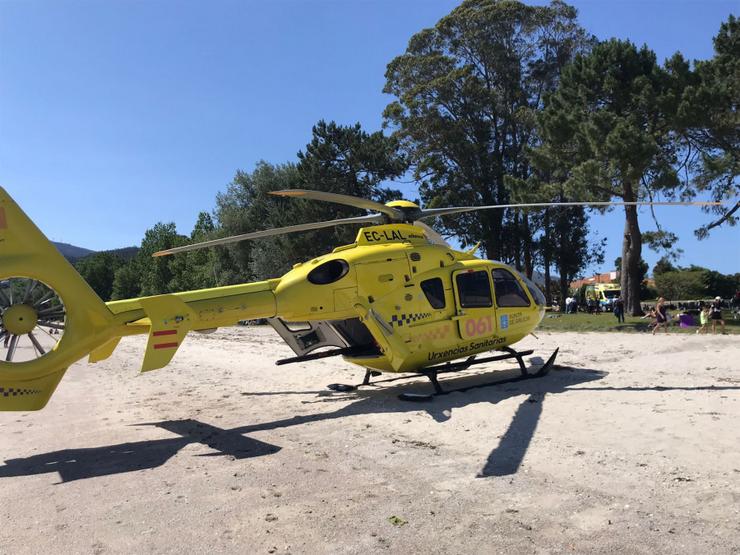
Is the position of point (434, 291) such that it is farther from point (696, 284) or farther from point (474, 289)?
point (696, 284)

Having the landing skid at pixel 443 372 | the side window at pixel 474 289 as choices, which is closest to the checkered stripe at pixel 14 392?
the landing skid at pixel 443 372

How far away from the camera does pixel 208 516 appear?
5379mm

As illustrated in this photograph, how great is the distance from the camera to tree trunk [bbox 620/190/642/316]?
98.9 ft

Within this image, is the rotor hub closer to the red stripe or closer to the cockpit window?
the red stripe

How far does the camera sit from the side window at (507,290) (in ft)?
39.1

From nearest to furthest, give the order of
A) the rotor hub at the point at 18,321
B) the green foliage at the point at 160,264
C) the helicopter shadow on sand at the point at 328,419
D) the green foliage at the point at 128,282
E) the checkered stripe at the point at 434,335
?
the helicopter shadow on sand at the point at 328,419, the rotor hub at the point at 18,321, the checkered stripe at the point at 434,335, the green foliage at the point at 160,264, the green foliage at the point at 128,282

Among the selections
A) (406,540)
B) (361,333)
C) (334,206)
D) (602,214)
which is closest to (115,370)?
(361,333)

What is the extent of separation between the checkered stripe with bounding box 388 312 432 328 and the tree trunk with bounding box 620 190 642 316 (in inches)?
909

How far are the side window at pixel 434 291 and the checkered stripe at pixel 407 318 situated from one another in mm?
271

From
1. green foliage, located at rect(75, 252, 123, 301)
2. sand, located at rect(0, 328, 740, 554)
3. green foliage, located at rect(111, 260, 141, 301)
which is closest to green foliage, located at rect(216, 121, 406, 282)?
sand, located at rect(0, 328, 740, 554)

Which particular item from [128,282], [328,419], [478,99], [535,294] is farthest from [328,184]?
[128,282]

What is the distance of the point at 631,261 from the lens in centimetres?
3044

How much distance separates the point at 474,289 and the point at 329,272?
3.05 meters

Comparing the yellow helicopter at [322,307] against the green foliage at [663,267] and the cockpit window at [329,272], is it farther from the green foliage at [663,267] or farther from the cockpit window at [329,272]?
the green foliage at [663,267]
